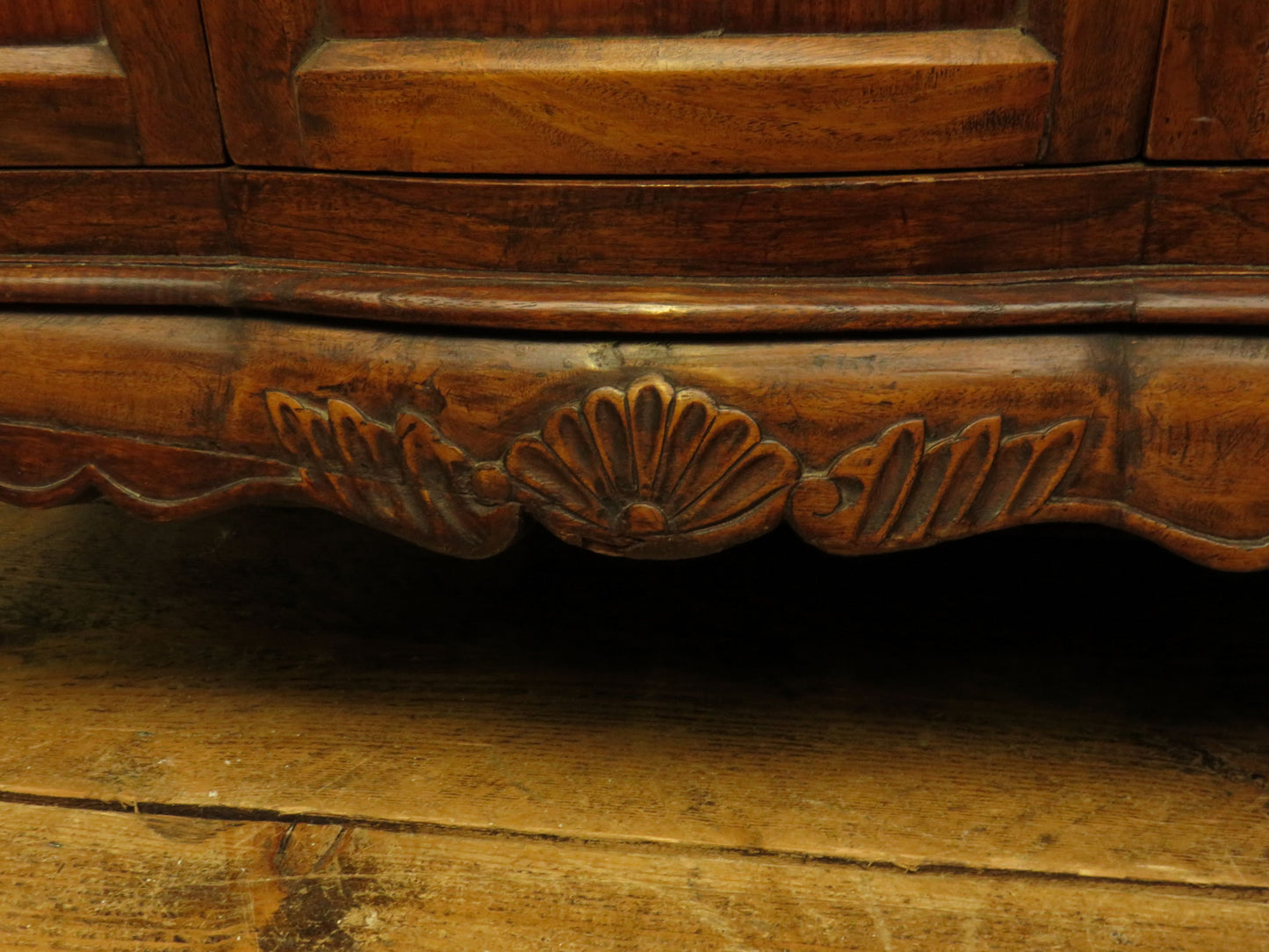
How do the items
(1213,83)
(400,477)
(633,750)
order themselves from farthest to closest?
1. (633,750)
2. (400,477)
3. (1213,83)

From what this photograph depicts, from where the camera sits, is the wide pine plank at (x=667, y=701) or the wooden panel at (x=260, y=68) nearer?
the wooden panel at (x=260, y=68)

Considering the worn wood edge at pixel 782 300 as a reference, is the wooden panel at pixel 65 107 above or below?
above

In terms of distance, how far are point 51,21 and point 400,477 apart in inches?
10.3

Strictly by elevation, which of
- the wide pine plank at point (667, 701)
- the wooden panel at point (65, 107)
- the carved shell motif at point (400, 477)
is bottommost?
the wide pine plank at point (667, 701)

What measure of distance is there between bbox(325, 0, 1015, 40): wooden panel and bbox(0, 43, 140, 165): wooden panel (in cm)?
13

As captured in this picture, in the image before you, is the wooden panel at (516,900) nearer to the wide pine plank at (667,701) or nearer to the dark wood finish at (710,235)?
the wide pine plank at (667,701)

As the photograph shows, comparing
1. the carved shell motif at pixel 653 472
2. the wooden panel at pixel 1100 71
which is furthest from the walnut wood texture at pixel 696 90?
the carved shell motif at pixel 653 472

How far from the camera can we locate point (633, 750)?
701mm

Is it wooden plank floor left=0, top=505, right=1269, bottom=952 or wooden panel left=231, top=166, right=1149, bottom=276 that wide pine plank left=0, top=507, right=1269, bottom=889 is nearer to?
wooden plank floor left=0, top=505, right=1269, bottom=952

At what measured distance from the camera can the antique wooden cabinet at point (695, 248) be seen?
20.0 inches

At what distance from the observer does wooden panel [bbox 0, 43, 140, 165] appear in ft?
1.88

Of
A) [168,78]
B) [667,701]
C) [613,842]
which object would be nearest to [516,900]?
[613,842]

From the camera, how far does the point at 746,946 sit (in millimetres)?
560

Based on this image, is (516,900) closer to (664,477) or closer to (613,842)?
(613,842)
